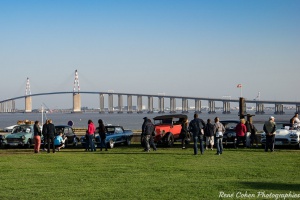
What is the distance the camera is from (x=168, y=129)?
2673cm

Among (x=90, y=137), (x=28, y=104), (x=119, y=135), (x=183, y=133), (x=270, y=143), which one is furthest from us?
(x=28, y=104)

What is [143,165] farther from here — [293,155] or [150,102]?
[150,102]

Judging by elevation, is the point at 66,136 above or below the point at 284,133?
below

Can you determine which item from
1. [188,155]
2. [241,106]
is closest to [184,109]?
[241,106]

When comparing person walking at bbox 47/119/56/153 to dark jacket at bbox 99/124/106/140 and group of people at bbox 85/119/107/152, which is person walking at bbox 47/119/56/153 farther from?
dark jacket at bbox 99/124/106/140

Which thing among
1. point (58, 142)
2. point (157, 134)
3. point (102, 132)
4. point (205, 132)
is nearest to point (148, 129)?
point (205, 132)

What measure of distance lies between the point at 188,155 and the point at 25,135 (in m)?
9.97

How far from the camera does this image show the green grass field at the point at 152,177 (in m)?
11.5

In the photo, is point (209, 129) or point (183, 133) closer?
point (209, 129)

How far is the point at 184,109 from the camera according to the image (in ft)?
516

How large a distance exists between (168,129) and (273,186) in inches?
573

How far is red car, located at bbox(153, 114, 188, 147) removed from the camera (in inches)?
1027

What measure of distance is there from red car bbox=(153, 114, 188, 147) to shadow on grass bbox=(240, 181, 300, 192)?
13.3 meters

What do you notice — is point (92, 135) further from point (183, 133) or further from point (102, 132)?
point (183, 133)
